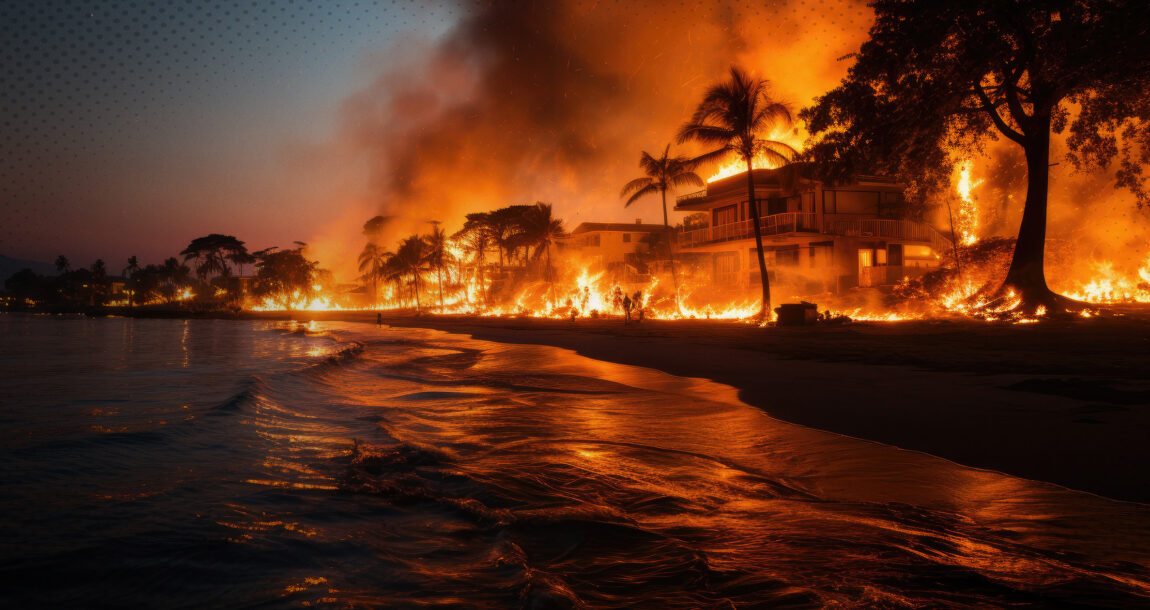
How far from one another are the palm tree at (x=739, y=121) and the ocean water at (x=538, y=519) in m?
19.8

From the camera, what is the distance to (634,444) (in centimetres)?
690

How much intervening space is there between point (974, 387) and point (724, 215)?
32.7 meters

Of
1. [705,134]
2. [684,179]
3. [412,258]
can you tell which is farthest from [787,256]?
[412,258]

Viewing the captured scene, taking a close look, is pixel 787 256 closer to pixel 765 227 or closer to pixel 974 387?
pixel 765 227

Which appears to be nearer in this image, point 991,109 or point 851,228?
point 991,109

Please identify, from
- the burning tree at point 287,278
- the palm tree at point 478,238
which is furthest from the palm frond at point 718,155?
the burning tree at point 287,278

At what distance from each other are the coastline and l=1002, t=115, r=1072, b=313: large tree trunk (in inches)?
111

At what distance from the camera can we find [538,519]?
15.3 ft

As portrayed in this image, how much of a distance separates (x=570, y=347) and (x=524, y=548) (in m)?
17.8

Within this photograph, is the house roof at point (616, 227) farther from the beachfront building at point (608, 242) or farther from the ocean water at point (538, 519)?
the ocean water at point (538, 519)

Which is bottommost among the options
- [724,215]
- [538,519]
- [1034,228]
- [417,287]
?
[538,519]

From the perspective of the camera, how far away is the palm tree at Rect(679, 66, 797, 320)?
2584cm

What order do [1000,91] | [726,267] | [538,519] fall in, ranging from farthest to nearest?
[726,267]
[1000,91]
[538,519]

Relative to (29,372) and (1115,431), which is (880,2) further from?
(29,372)
